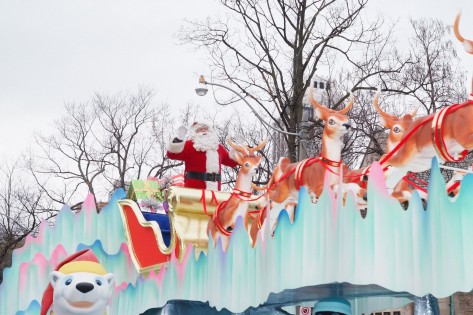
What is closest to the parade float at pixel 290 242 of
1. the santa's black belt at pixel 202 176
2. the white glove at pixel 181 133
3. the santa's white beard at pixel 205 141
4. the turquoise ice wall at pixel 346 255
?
the turquoise ice wall at pixel 346 255

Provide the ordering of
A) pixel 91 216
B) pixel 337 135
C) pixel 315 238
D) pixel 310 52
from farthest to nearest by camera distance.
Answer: pixel 310 52
pixel 91 216
pixel 337 135
pixel 315 238

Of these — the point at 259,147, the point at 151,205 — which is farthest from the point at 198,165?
the point at 151,205

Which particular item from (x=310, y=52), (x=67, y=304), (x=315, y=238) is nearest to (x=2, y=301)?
(x=67, y=304)

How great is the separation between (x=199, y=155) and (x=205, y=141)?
209 mm

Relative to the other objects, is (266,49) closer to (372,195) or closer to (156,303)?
(156,303)

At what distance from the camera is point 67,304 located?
23.1 feet

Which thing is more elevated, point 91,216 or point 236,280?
point 91,216

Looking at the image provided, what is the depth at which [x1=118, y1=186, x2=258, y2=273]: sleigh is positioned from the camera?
909 centimetres

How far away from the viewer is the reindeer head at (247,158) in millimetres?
9359

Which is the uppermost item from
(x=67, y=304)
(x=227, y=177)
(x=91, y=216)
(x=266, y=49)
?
(x=266, y=49)

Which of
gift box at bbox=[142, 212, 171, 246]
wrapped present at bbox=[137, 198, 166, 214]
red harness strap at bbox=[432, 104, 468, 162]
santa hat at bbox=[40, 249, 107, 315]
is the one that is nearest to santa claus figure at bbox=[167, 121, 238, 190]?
gift box at bbox=[142, 212, 171, 246]

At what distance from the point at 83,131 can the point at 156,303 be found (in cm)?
1862

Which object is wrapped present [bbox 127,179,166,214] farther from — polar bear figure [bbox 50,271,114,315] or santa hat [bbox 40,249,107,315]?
polar bear figure [bbox 50,271,114,315]

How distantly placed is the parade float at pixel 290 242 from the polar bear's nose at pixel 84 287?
0.4 inches
